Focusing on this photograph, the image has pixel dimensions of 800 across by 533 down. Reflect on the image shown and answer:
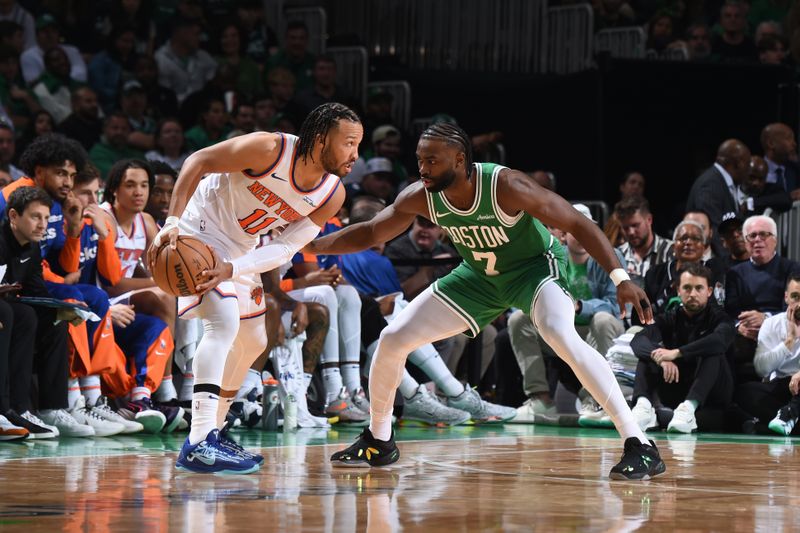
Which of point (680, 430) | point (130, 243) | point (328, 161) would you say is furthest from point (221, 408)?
point (680, 430)

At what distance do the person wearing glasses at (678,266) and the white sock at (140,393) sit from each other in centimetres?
382

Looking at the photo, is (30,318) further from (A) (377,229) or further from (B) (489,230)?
(B) (489,230)

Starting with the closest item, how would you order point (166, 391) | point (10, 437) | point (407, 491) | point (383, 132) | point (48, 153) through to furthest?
point (407, 491)
point (10, 437)
point (48, 153)
point (166, 391)
point (383, 132)

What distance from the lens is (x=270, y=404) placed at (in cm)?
794

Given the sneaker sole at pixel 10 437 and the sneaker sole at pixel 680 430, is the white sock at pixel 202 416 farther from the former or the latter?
the sneaker sole at pixel 680 430

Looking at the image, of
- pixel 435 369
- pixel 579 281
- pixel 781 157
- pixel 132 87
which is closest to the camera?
pixel 435 369

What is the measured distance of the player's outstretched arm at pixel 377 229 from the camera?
217 inches

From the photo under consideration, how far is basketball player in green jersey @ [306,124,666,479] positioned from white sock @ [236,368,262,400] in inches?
101

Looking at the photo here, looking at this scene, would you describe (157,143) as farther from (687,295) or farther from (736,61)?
(736,61)

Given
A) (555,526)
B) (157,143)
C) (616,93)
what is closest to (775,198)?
(616,93)

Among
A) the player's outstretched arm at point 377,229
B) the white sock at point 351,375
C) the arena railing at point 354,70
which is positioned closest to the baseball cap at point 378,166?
the arena railing at point 354,70

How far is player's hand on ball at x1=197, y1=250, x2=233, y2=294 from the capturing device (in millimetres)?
4915

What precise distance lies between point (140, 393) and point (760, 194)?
19.4 ft


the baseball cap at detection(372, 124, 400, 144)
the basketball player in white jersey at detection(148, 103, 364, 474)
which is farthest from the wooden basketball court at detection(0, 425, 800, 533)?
the baseball cap at detection(372, 124, 400, 144)
